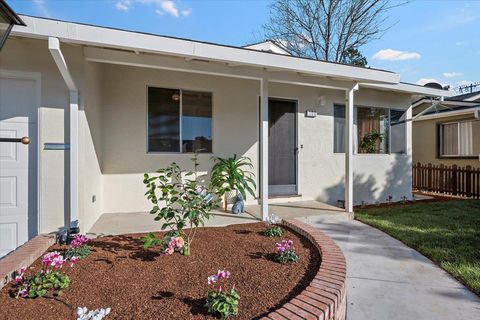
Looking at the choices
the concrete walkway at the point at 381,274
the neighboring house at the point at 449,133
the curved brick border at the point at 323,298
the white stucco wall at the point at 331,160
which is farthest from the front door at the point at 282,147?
the neighboring house at the point at 449,133

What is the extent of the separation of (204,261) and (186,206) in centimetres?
58

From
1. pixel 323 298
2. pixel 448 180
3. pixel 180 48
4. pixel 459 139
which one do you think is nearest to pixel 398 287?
pixel 323 298

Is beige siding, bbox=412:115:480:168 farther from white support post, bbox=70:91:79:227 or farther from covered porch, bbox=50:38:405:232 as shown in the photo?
white support post, bbox=70:91:79:227

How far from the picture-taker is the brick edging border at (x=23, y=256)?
251 centimetres

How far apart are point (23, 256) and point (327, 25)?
49.4 ft

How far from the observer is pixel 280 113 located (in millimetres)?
6590

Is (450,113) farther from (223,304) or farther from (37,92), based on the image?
(37,92)

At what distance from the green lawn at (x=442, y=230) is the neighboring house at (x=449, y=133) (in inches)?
155

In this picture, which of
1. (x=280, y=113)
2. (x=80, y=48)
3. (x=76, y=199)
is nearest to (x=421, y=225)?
(x=280, y=113)

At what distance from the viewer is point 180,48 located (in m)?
3.63

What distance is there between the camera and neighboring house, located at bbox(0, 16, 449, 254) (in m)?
3.62

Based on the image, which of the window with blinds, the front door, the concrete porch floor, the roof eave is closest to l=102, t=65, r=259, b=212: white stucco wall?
the concrete porch floor

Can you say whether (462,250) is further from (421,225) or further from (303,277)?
(303,277)

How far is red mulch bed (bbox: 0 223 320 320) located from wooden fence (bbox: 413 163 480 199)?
7.96 metres
